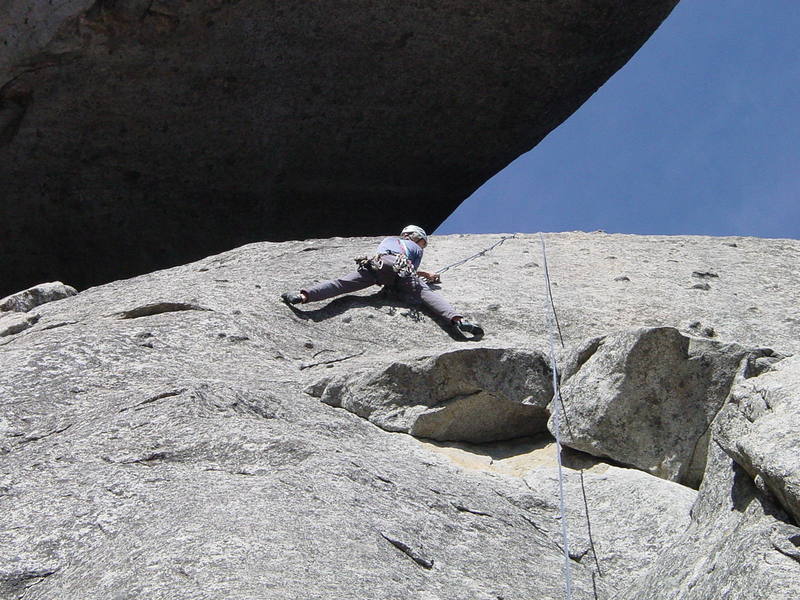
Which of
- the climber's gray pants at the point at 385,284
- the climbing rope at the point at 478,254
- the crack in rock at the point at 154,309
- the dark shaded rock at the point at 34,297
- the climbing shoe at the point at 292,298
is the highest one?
the climbing rope at the point at 478,254

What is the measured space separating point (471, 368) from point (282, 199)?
6.94m

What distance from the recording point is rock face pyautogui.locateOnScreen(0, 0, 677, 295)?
36.2 ft

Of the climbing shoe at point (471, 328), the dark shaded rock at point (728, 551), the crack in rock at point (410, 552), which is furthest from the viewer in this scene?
the climbing shoe at point (471, 328)

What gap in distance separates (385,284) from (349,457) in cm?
261

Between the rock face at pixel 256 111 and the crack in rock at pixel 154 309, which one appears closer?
the crack in rock at pixel 154 309

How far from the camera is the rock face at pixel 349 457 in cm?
416

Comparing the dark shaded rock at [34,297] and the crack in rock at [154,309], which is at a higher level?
the crack in rock at [154,309]

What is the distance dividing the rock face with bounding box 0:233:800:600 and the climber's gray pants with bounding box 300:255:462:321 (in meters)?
0.12

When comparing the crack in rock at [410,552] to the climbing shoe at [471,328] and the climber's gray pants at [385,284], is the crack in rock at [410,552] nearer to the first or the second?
the climbing shoe at [471,328]

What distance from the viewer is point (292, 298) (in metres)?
7.53

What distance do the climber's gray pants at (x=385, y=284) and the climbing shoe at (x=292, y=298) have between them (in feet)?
0.18

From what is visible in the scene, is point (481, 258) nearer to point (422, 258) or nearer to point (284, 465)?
point (422, 258)

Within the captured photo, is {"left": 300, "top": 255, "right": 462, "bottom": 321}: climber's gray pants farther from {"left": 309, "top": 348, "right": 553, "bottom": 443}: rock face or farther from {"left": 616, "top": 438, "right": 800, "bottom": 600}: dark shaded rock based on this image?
{"left": 616, "top": 438, "right": 800, "bottom": 600}: dark shaded rock

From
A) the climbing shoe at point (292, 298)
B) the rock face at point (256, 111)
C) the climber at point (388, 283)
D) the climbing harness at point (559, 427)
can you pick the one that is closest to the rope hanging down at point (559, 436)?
the climbing harness at point (559, 427)
